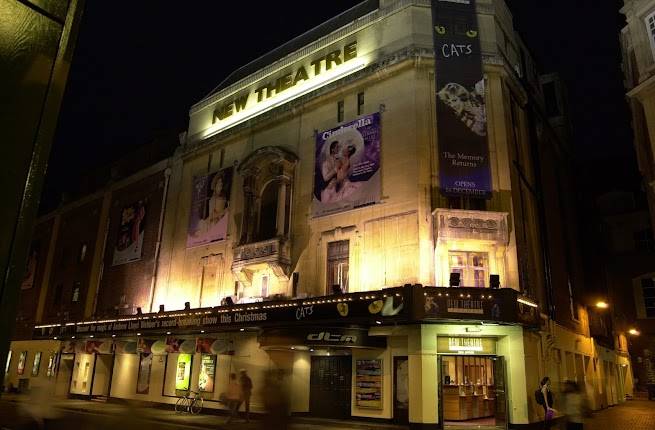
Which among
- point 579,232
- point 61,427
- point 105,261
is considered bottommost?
point 61,427

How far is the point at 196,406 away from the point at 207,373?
158 cm

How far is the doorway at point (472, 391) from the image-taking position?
1733cm

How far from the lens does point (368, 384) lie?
19.1 meters

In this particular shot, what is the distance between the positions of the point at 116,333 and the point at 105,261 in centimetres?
925

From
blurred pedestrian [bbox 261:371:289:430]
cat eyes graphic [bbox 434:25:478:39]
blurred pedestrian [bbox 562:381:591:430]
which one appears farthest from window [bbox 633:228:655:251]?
blurred pedestrian [bbox 261:371:289:430]

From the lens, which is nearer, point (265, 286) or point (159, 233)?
point (265, 286)

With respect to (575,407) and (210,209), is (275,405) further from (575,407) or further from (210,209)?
(210,209)

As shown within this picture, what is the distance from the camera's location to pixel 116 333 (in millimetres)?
27281

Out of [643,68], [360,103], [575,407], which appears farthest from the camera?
[360,103]

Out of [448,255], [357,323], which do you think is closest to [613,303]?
[448,255]

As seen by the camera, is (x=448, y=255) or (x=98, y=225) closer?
(x=448, y=255)

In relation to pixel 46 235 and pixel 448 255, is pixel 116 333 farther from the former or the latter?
pixel 46 235

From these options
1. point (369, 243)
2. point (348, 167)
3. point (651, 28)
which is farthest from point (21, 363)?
point (651, 28)

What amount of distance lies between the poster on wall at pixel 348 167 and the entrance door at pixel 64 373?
21602 millimetres
